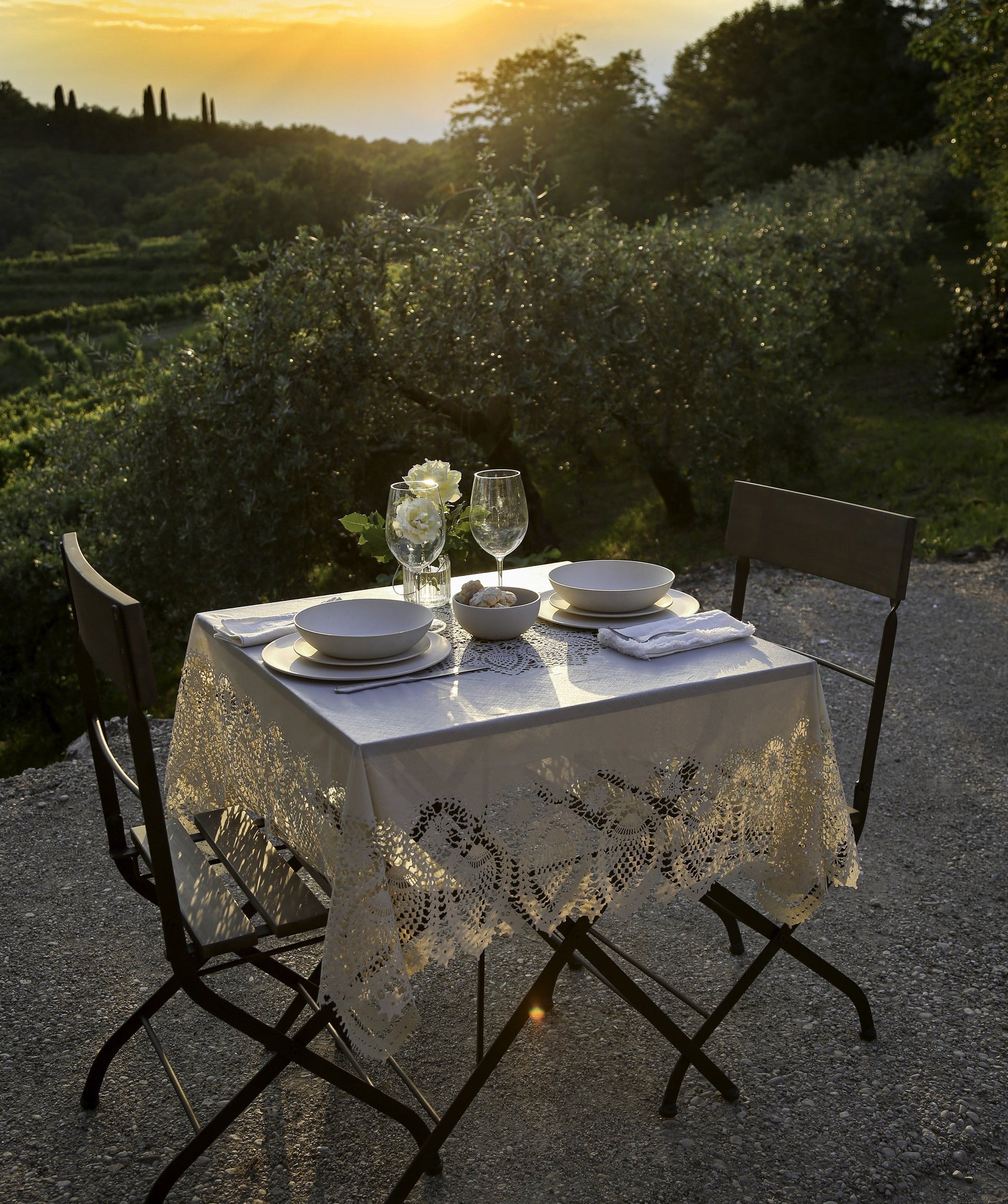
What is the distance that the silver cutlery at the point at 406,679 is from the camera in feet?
5.82

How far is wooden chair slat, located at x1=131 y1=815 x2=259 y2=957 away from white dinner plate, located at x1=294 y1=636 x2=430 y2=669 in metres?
0.49

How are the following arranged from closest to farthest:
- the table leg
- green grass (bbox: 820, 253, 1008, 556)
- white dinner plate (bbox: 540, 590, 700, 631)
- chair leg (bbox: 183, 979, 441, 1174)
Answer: chair leg (bbox: 183, 979, 441, 1174)
the table leg
white dinner plate (bbox: 540, 590, 700, 631)
green grass (bbox: 820, 253, 1008, 556)

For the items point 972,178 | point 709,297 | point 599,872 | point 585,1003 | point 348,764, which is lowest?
point 585,1003

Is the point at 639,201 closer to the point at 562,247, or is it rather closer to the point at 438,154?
the point at 438,154

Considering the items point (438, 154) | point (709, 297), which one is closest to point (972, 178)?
point (438, 154)

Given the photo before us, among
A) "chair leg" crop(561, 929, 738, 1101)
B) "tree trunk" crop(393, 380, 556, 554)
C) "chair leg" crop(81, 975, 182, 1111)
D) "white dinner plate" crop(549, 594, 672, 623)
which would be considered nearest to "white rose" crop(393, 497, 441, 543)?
"white dinner plate" crop(549, 594, 672, 623)

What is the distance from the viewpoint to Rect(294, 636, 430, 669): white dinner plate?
1.87 meters

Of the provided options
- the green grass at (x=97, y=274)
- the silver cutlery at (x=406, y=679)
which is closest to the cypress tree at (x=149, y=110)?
the green grass at (x=97, y=274)

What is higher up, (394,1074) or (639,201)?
(639,201)

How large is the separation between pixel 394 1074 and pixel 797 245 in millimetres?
11160

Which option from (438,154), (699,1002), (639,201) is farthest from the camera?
(639,201)

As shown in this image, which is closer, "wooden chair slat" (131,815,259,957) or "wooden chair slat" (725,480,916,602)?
"wooden chair slat" (131,815,259,957)

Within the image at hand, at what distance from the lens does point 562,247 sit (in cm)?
650

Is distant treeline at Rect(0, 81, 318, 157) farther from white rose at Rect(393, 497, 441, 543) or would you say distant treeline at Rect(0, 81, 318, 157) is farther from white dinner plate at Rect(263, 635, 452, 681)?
white dinner plate at Rect(263, 635, 452, 681)
